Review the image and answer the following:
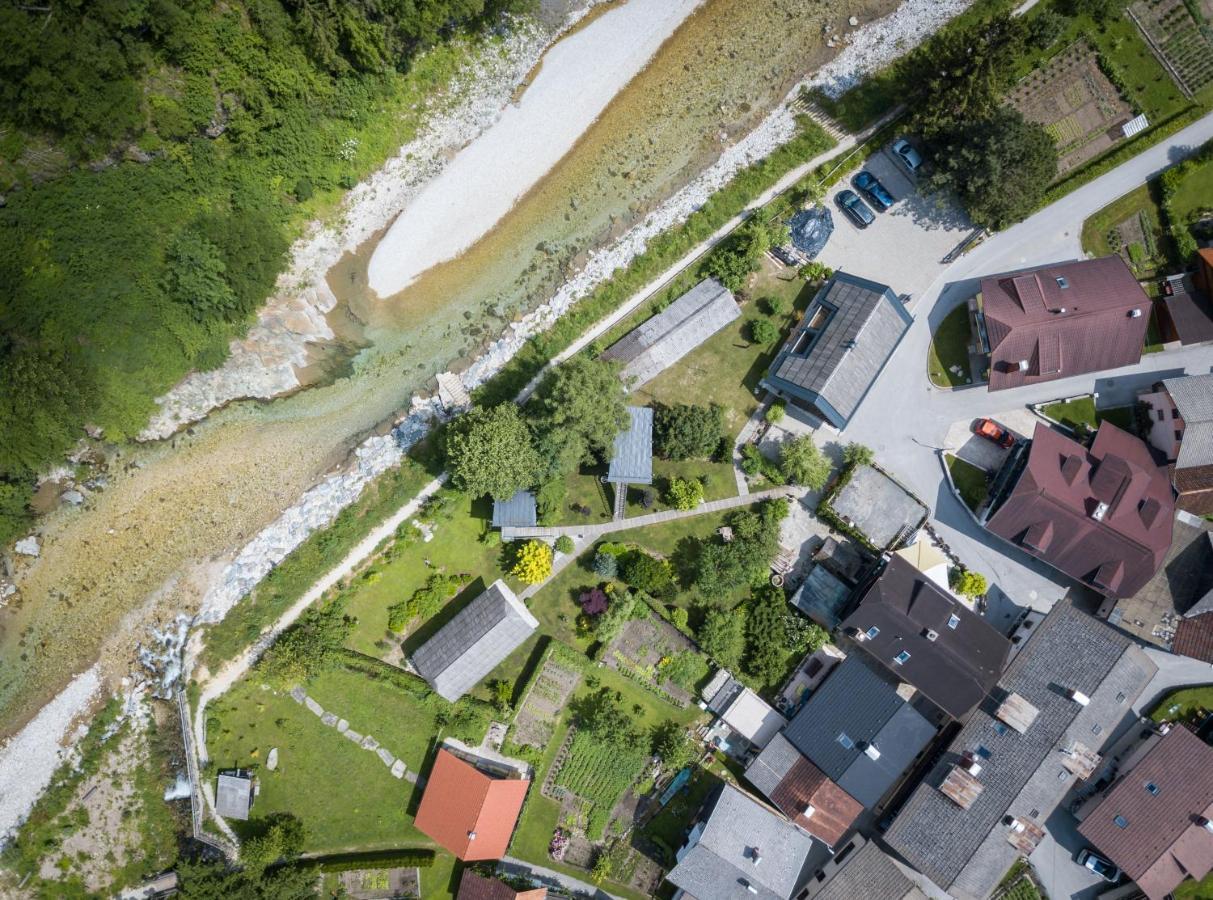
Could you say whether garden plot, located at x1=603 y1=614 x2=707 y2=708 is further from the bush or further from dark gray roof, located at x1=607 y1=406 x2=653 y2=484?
dark gray roof, located at x1=607 y1=406 x2=653 y2=484

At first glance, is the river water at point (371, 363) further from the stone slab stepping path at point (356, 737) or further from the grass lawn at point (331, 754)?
the stone slab stepping path at point (356, 737)

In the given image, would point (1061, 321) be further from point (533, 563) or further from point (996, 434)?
point (533, 563)

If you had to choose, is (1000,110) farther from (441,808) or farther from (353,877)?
(353,877)

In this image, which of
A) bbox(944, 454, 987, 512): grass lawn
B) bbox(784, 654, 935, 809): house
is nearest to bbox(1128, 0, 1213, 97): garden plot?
bbox(944, 454, 987, 512): grass lawn

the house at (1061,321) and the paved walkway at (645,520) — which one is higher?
the paved walkway at (645,520)

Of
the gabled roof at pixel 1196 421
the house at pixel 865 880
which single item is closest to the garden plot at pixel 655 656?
the house at pixel 865 880

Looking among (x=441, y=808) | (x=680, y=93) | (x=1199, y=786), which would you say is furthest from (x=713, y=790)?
(x=680, y=93)
